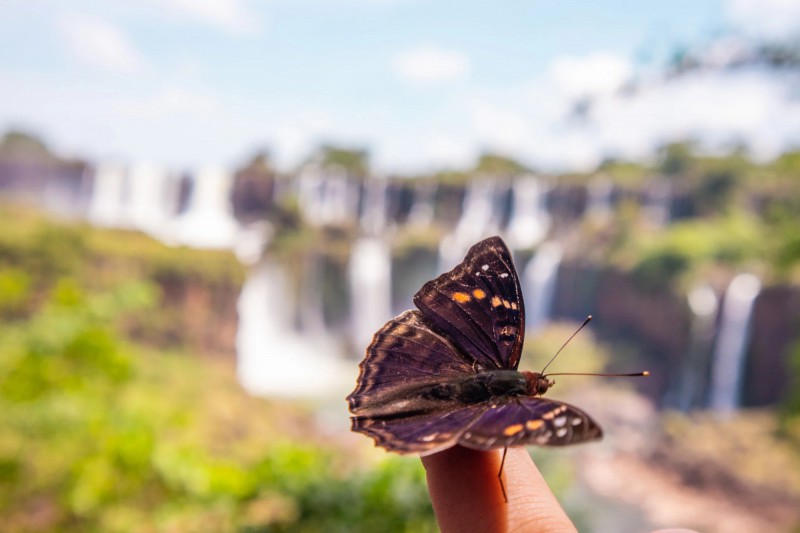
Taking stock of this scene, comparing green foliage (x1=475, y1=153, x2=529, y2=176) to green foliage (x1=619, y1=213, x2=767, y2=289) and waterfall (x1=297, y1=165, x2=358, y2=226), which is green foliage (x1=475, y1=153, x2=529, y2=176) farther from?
green foliage (x1=619, y1=213, x2=767, y2=289)

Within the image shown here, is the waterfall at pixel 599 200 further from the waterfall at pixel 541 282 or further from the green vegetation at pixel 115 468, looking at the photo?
the green vegetation at pixel 115 468

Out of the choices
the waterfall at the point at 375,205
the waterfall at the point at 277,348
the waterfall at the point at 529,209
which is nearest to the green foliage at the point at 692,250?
the waterfall at the point at 529,209

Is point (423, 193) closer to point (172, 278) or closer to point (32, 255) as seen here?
point (172, 278)

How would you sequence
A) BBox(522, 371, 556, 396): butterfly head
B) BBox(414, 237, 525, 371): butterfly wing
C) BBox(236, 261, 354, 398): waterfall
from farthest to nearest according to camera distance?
BBox(236, 261, 354, 398): waterfall
BBox(414, 237, 525, 371): butterfly wing
BBox(522, 371, 556, 396): butterfly head

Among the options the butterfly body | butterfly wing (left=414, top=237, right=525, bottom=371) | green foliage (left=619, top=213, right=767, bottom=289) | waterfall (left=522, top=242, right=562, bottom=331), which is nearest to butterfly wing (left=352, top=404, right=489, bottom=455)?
the butterfly body

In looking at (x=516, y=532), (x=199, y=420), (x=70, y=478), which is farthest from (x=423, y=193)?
(x=516, y=532)
